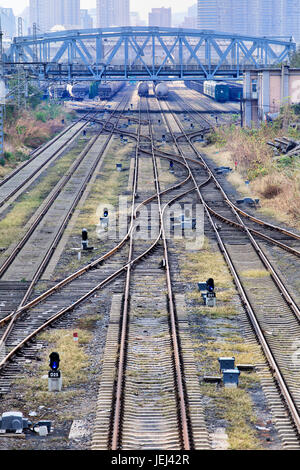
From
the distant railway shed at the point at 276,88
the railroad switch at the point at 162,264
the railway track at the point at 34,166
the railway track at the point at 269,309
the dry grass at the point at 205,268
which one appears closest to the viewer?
the railway track at the point at 269,309

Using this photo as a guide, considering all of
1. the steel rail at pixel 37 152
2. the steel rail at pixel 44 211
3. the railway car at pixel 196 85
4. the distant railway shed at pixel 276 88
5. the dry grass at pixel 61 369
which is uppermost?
the railway car at pixel 196 85

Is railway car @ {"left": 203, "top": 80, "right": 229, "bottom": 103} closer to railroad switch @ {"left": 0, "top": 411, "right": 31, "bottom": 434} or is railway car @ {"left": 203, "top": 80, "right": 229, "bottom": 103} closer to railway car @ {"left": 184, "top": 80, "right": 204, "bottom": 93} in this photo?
railway car @ {"left": 184, "top": 80, "right": 204, "bottom": 93}

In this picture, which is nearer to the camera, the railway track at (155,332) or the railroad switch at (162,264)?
the railway track at (155,332)

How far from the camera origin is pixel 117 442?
910cm

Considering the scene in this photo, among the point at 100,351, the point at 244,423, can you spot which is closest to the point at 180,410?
the point at 244,423

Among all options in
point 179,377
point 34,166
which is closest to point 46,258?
point 179,377

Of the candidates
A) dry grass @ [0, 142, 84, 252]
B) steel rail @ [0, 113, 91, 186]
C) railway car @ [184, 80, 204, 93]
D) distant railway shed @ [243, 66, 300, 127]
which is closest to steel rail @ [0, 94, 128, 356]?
dry grass @ [0, 142, 84, 252]

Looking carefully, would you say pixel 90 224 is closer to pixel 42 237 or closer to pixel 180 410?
pixel 42 237

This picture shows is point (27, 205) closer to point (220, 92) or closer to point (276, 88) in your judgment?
point (276, 88)

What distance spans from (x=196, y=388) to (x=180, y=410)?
0.98m

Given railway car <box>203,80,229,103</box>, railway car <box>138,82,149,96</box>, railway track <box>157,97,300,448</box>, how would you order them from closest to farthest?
railway track <box>157,97,300,448</box>
railway car <box>203,80,229,103</box>
railway car <box>138,82,149,96</box>

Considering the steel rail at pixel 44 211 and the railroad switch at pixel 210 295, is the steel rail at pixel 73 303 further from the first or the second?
the railroad switch at pixel 210 295

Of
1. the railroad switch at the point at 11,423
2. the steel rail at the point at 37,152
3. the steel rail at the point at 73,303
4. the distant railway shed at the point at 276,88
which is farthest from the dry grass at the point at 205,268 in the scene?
the distant railway shed at the point at 276,88
